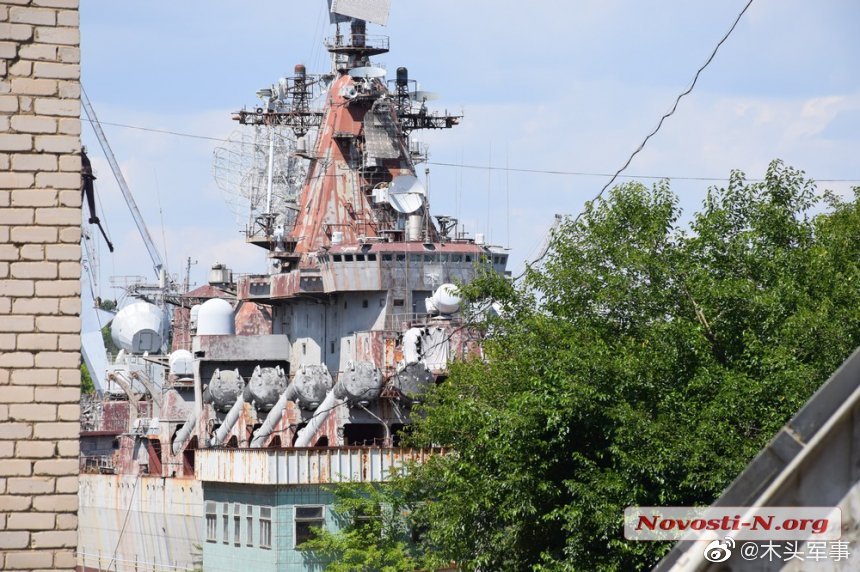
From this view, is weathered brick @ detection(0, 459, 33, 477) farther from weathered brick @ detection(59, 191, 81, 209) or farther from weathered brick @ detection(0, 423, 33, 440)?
weathered brick @ detection(59, 191, 81, 209)

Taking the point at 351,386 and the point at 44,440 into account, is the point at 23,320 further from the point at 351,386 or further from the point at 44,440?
the point at 351,386

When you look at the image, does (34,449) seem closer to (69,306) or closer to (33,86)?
(69,306)

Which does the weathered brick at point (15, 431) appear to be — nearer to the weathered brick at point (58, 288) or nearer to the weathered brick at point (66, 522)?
the weathered brick at point (66, 522)

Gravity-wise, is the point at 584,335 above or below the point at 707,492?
above

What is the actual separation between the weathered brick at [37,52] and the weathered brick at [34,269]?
2.20 metres

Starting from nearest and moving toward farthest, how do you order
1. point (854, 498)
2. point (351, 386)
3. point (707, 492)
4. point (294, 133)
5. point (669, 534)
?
1. point (854, 498)
2. point (669, 534)
3. point (707, 492)
4. point (351, 386)
5. point (294, 133)

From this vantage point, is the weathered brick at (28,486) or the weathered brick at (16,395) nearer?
the weathered brick at (28,486)

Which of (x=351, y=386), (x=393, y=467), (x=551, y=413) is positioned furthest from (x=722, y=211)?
(x=351, y=386)

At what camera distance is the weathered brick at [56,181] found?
1484 cm

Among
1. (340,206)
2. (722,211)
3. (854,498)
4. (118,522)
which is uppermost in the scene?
(340,206)

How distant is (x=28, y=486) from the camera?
559 inches

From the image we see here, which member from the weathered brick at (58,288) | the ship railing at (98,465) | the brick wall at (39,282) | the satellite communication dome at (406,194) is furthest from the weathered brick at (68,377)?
the ship railing at (98,465)

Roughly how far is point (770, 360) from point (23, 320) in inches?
642

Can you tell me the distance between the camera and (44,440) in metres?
14.3
